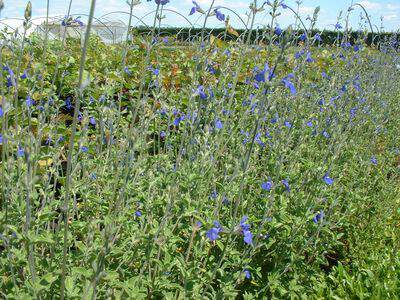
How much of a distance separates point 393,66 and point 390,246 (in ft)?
19.8

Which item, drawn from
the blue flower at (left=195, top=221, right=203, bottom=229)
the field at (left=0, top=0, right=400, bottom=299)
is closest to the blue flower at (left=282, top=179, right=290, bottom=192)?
the field at (left=0, top=0, right=400, bottom=299)

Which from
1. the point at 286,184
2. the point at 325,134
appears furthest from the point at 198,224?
the point at 325,134

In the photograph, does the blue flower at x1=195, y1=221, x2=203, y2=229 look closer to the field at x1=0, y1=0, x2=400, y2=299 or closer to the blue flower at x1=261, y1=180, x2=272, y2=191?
the field at x1=0, y1=0, x2=400, y2=299

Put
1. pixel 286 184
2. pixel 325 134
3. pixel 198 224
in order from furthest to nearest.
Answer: pixel 325 134, pixel 286 184, pixel 198 224

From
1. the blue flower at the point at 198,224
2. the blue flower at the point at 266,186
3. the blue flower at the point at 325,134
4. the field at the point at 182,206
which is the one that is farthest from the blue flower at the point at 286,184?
the blue flower at the point at 325,134

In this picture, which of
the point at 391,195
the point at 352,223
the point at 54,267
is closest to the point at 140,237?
the point at 54,267

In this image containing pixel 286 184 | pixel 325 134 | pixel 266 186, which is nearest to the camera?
pixel 266 186

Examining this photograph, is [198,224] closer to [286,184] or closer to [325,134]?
[286,184]

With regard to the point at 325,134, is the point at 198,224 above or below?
below

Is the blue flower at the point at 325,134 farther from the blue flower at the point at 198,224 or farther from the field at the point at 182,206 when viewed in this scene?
the blue flower at the point at 198,224

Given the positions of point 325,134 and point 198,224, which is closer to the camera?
point 198,224

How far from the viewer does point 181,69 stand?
593cm

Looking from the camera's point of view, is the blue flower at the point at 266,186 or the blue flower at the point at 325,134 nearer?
the blue flower at the point at 266,186

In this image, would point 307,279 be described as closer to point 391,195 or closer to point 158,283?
point 158,283
